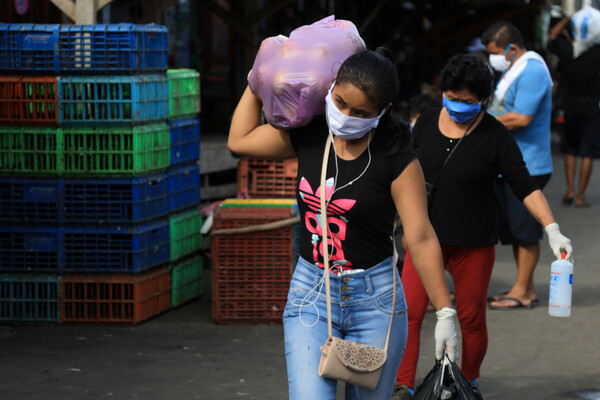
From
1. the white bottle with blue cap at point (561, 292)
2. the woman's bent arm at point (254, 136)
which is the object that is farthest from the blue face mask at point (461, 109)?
the woman's bent arm at point (254, 136)

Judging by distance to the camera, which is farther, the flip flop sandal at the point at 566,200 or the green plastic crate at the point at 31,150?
the flip flop sandal at the point at 566,200

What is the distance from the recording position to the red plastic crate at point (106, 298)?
6.99m

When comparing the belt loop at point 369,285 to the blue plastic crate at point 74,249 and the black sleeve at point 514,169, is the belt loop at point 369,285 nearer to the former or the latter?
the black sleeve at point 514,169

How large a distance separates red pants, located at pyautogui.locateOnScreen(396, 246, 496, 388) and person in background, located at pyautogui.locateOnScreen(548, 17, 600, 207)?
741 cm

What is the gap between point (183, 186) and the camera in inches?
300

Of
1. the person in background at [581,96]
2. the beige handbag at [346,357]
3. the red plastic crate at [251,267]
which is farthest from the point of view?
the person in background at [581,96]

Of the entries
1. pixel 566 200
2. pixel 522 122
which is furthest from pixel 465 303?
pixel 566 200

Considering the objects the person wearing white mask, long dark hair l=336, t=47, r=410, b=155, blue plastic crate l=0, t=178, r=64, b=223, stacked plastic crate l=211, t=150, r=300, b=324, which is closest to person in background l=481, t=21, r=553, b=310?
stacked plastic crate l=211, t=150, r=300, b=324

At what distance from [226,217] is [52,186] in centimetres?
117

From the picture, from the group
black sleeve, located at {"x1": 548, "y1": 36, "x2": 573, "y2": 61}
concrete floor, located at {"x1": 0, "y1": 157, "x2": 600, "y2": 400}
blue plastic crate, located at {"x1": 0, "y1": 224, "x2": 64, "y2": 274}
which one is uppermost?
black sleeve, located at {"x1": 548, "y1": 36, "x2": 573, "y2": 61}

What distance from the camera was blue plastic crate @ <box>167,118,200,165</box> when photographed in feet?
24.4

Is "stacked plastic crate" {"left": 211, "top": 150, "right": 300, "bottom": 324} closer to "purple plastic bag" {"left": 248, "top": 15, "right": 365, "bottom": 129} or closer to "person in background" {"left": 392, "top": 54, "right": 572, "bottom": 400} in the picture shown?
"person in background" {"left": 392, "top": 54, "right": 572, "bottom": 400}

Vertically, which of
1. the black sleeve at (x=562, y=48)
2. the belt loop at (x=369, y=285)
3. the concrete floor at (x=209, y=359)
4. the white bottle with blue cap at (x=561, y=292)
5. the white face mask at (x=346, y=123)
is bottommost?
the concrete floor at (x=209, y=359)

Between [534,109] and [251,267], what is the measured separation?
227 centimetres
